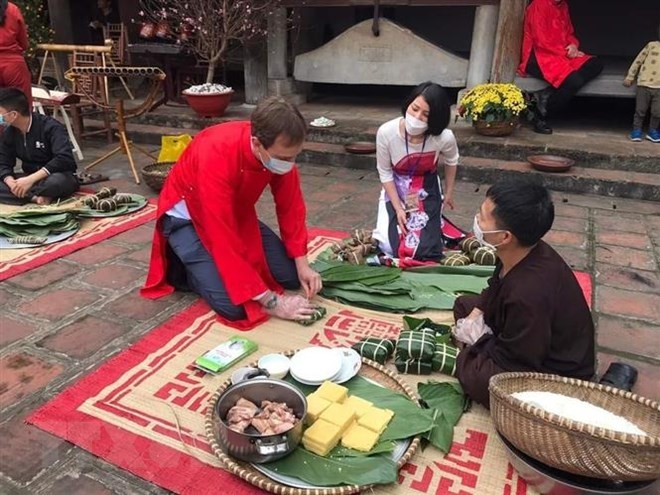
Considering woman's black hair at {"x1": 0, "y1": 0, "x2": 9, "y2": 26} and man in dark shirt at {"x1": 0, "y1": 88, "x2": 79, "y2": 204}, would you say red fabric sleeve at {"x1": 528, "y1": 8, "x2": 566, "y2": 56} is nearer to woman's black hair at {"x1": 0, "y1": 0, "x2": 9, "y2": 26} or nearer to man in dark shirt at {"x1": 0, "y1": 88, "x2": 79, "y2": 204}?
A: man in dark shirt at {"x1": 0, "y1": 88, "x2": 79, "y2": 204}

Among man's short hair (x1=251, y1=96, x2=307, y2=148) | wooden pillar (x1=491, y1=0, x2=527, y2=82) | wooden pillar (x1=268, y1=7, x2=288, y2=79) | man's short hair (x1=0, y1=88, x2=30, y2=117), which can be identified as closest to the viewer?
man's short hair (x1=251, y1=96, x2=307, y2=148)

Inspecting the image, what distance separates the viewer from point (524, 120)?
19.7 ft

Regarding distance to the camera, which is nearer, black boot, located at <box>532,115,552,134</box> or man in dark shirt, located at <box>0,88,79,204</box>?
man in dark shirt, located at <box>0,88,79,204</box>

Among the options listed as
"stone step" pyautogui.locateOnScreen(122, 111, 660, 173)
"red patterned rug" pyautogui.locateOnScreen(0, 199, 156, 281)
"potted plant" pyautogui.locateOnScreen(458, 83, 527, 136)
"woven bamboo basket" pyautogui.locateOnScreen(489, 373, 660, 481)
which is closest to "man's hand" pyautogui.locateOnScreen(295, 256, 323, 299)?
"woven bamboo basket" pyautogui.locateOnScreen(489, 373, 660, 481)

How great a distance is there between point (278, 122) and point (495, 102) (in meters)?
3.58

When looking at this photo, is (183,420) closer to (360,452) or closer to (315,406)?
(315,406)

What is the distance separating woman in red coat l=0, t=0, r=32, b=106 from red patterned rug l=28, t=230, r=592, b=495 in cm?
374

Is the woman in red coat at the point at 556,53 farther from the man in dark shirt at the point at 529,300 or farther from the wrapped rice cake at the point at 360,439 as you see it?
the wrapped rice cake at the point at 360,439

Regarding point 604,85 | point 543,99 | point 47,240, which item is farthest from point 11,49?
point 604,85

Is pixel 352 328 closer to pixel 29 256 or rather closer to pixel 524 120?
pixel 29 256

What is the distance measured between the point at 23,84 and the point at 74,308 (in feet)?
11.4

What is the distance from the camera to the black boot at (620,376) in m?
2.08

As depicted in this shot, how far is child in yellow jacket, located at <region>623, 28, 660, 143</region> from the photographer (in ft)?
16.1

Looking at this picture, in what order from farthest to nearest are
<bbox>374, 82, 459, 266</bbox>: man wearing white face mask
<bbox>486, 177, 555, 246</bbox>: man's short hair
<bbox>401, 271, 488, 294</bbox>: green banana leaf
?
<bbox>374, 82, 459, 266</bbox>: man wearing white face mask
<bbox>401, 271, 488, 294</bbox>: green banana leaf
<bbox>486, 177, 555, 246</bbox>: man's short hair
